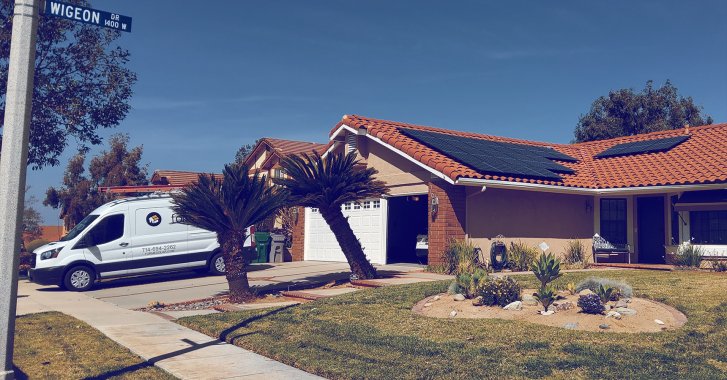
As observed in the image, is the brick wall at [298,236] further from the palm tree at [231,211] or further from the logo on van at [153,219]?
the palm tree at [231,211]

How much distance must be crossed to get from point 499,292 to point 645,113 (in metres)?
33.8

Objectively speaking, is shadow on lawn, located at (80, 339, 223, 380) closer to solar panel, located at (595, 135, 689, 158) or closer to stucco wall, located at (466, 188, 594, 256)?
stucco wall, located at (466, 188, 594, 256)

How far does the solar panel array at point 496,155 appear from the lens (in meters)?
18.6

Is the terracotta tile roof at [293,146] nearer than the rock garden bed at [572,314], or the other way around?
the rock garden bed at [572,314]

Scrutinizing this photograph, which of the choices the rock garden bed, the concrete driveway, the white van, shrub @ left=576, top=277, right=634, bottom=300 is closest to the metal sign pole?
the rock garden bed

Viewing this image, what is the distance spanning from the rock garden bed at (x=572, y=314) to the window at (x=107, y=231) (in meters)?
10.3

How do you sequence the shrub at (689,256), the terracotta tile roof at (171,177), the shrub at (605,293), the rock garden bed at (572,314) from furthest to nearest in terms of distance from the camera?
the terracotta tile roof at (171,177) → the shrub at (689,256) → the shrub at (605,293) → the rock garden bed at (572,314)

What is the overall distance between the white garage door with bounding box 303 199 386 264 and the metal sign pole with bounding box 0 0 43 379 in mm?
13992

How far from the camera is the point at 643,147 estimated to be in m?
23.2

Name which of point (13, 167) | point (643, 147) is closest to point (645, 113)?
point (643, 147)

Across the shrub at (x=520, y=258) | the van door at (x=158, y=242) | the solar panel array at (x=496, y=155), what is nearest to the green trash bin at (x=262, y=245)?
the van door at (x=158, y=242)

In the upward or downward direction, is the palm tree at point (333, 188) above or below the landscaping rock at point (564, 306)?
above

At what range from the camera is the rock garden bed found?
9.13 metres

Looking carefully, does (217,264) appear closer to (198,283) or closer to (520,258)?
(198,283)
